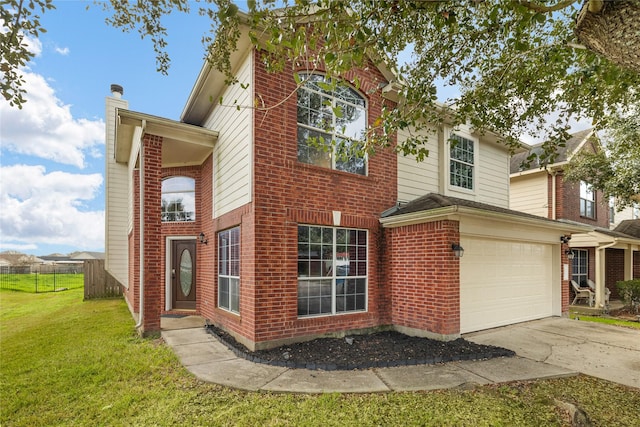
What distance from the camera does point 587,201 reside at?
1573cm

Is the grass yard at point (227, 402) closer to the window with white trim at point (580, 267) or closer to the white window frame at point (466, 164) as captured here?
the white window frame at point (466, 164)

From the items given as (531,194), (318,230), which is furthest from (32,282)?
(531,194)

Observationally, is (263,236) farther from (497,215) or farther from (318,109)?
(497,215)

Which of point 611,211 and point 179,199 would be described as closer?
point 179,199

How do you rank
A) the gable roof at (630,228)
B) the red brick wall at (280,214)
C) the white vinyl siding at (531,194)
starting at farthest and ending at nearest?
the gable roof at (630,228) < the white vinyl siding at (531,194) < the red brick wall at (280,214)

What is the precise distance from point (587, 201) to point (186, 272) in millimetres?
17815

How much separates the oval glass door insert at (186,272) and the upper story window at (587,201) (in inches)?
664

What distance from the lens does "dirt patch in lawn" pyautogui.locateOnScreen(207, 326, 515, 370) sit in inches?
211

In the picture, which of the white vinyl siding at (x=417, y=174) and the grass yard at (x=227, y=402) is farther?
the white vinyl siding at (x=417, y=174)

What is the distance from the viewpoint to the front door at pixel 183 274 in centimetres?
1005

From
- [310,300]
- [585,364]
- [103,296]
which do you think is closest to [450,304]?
[585,364]

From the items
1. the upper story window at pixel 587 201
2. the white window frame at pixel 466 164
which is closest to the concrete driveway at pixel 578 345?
the white window frame at pixel 466 164

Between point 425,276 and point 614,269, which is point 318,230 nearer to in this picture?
point 425,276

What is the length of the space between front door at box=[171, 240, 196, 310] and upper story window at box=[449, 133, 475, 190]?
320 inches
